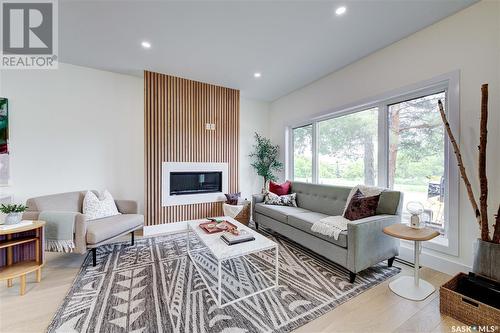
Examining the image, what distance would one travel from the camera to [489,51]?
2008 mm

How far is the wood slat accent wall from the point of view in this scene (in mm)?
3607

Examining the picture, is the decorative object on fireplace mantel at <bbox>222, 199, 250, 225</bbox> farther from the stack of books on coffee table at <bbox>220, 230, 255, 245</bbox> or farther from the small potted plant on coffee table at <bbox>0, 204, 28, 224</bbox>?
the small potted plant on coffee table at <bbox>0, 204, 28, 224</bbox>

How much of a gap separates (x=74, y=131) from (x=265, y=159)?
370 centimetres

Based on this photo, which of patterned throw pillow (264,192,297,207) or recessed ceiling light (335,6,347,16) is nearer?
recessed ceiling light (335,6,347,16)

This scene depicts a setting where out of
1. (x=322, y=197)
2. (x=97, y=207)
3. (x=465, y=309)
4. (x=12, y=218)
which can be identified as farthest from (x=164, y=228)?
(x=465, y=309)

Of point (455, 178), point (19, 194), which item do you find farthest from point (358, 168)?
point (19, 194)

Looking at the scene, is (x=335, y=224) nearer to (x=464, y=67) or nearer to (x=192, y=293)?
(x=192, y=293)

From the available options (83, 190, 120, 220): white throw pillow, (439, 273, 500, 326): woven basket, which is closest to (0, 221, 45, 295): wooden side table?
(83, 190, 120, 220): white throw pillow

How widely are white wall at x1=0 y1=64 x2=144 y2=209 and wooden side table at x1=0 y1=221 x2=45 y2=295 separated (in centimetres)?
140

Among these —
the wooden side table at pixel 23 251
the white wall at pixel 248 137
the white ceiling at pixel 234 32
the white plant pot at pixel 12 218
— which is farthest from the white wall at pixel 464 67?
the white plant pot at pixel 12 218

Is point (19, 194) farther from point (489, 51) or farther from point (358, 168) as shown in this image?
point (489, 51)

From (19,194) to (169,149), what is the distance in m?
2.18

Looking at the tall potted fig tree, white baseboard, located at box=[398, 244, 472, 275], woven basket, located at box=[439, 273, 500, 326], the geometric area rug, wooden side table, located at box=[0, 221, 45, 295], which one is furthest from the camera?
white baseboard, located at box=[398, 244, 472, 275]

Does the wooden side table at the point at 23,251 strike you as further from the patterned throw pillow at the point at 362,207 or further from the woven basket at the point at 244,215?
the patterned throw pillow at the point at 362,207
